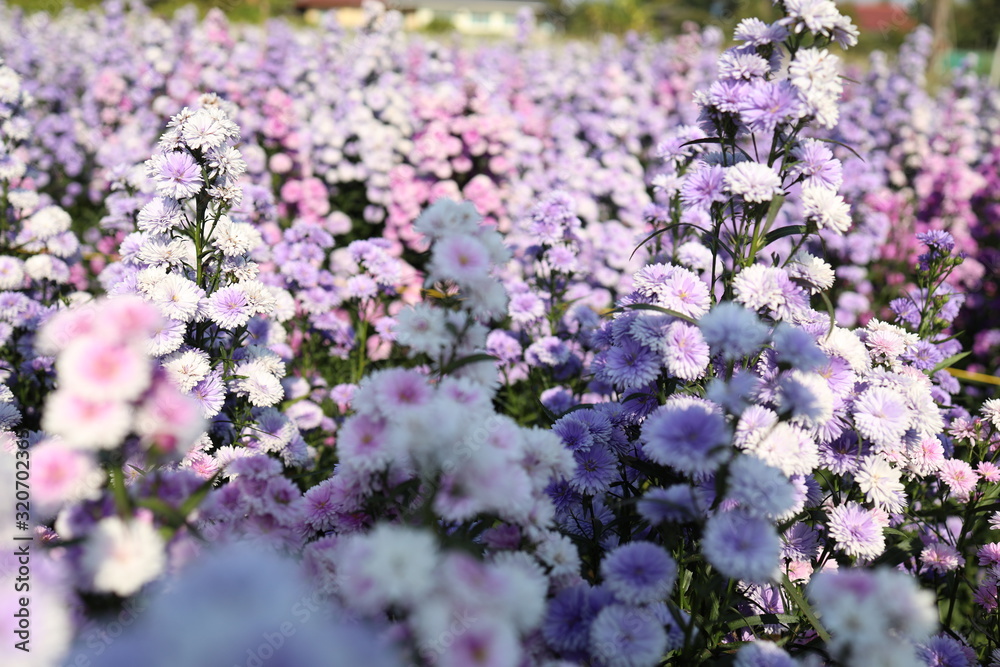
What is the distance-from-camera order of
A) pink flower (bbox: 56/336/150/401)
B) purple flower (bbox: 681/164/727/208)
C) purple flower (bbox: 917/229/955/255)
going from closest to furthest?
pink flower (bbox: 56/336/150/401)
purple flower (bbox: 681/164/727/208)
purple flower (bbox: 917/229/955/255)

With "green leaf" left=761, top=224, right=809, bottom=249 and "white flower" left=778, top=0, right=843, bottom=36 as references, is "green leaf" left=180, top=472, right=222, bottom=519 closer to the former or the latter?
"green leaf" left=761, top=224, right=809, bottom=249

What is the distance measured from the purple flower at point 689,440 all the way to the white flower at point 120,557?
1.01 m

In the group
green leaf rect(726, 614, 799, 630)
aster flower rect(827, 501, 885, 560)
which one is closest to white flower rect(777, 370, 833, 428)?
aster flower rect(827, 501, 885, 560)

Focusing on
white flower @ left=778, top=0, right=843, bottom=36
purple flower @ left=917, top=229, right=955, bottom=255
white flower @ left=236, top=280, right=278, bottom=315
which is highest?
white flower @ left=778, top=0, right=843, bottom=36

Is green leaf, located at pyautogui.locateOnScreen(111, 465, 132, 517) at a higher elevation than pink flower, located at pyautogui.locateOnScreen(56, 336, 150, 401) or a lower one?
lower

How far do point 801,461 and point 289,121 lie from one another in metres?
5.46

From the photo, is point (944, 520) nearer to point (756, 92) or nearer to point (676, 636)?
point (676, 636)

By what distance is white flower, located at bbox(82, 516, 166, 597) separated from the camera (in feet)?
3.25

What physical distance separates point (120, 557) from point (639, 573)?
38.6 inches

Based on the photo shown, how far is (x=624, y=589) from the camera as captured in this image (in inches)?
54.0

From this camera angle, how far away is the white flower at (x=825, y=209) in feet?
6.02

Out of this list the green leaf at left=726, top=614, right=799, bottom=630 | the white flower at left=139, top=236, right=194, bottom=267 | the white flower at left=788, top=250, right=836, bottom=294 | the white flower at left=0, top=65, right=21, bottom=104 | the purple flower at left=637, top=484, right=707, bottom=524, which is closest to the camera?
the purple flower at left=637, top=484, right=707, bottom=524

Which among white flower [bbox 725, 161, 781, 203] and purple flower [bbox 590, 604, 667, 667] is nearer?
purple flower [bbox 590, 604, 667, 667]

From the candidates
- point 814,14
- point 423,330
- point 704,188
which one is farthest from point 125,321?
point 814,14
